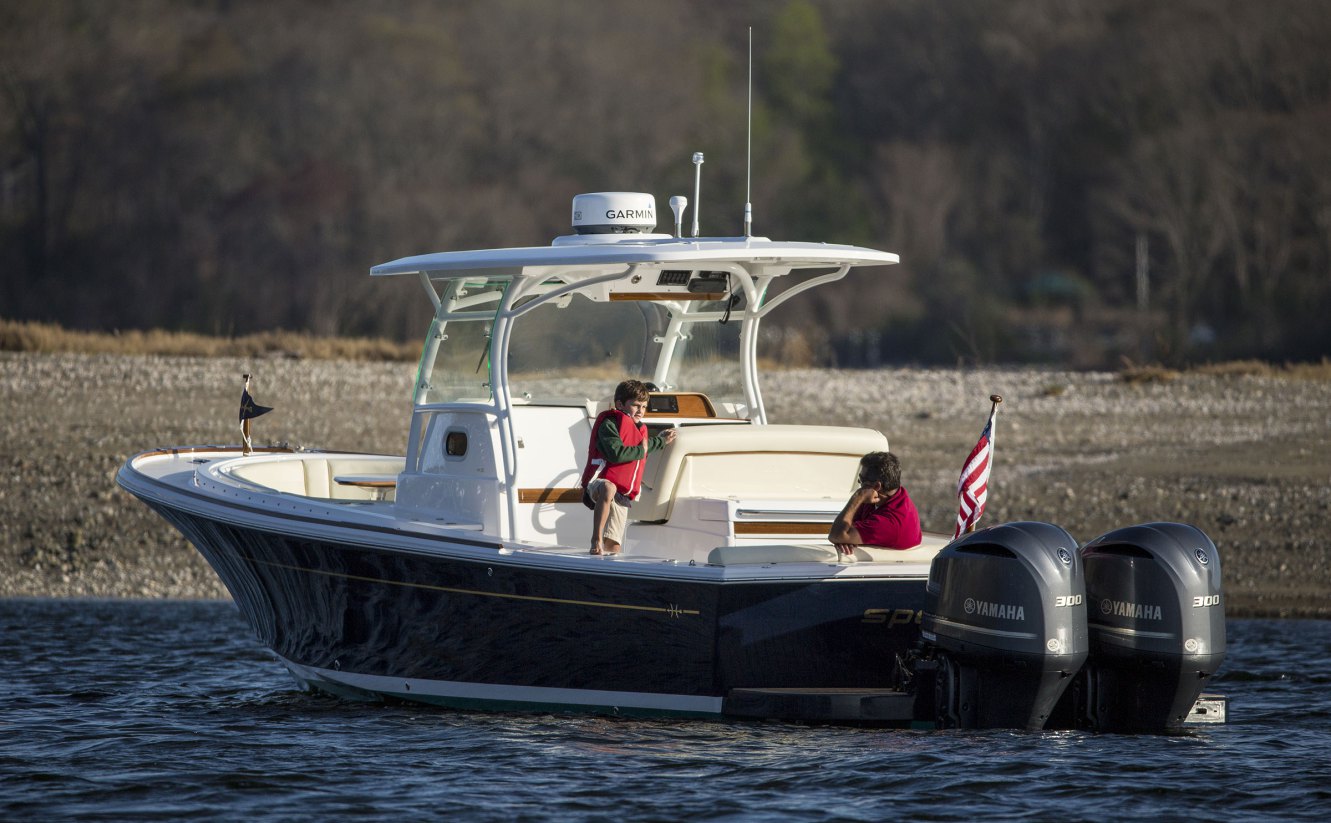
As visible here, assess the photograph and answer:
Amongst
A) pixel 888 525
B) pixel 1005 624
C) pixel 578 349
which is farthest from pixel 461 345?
pixel 1005 624

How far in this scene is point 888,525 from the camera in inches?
356

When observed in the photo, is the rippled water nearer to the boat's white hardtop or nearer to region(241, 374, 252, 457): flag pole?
region(241, 374, 252, 457): flag pole

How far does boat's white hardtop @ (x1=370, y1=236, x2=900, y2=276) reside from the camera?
367 inches

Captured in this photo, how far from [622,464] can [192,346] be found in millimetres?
15292

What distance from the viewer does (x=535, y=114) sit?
4944 cm

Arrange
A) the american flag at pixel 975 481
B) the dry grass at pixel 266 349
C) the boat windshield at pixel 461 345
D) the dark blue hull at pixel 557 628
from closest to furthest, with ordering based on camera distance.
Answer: the dark blue hull at pixel 557 628
the american flag at pixel 975 481
the boat windshield at pixel 461 345
the dry grass at pixel 266 349

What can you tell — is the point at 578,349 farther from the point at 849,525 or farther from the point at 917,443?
the point at 917,443

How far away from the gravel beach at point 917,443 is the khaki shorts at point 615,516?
22.6 feet

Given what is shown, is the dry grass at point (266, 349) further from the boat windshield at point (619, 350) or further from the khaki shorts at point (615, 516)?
the khaki shorts at point (615, 516)

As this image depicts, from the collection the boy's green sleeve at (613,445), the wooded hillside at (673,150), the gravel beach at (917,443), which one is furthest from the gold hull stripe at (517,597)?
the wooded hillside at (673,150)

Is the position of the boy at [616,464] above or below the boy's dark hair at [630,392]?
below

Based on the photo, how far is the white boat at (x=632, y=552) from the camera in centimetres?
840

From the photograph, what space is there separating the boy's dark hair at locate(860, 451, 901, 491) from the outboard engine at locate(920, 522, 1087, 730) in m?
0.62

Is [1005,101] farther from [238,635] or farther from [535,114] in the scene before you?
[238,635]
